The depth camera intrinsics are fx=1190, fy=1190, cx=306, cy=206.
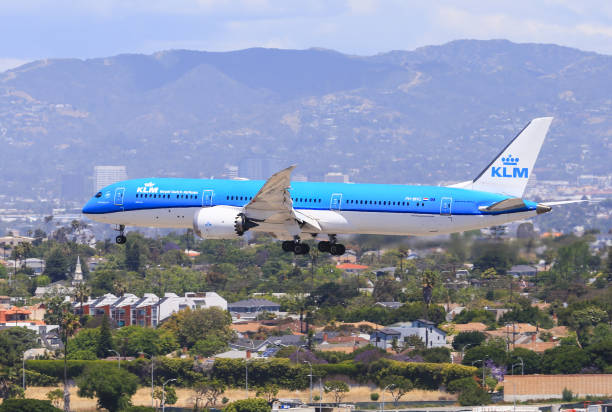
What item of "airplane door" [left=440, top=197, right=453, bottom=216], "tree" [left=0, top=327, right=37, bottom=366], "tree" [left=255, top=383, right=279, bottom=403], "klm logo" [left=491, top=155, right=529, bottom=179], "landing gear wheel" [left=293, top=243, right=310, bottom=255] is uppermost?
"klm logo" [left=491, top=155, right=529, bottom=179]

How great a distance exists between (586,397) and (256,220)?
192ft

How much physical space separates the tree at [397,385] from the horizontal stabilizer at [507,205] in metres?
53.6

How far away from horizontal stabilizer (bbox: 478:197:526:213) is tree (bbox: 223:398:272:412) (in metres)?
45.8

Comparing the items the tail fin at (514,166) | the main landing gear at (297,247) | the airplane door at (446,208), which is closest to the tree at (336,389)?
the main landing gear at (297,247)

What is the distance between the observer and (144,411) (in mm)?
110500

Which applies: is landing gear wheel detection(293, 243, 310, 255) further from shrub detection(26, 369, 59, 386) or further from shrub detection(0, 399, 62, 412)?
shrub detection(26, 369, 59, 386)

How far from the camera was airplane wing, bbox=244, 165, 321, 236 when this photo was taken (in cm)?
7500

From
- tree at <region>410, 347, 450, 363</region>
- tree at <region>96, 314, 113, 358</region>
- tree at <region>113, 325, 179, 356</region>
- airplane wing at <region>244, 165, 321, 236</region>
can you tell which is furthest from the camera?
tree at <region>113, 325, 179, 356</region>

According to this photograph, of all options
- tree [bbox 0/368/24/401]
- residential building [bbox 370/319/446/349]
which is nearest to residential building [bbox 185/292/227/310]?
residential building [bbox 370/319/446/349]

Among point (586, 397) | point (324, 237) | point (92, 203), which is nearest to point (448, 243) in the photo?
point (324, 237)

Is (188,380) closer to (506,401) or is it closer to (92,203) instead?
(506,401)

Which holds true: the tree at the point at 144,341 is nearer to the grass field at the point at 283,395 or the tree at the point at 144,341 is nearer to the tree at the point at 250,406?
the grass field at the point at 283,395

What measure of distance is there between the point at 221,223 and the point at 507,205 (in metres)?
18.3

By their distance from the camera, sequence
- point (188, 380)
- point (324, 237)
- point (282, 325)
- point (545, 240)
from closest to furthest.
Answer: point (324, 237) → point (545, 240) → point (188, 380) → point (282, 325)
